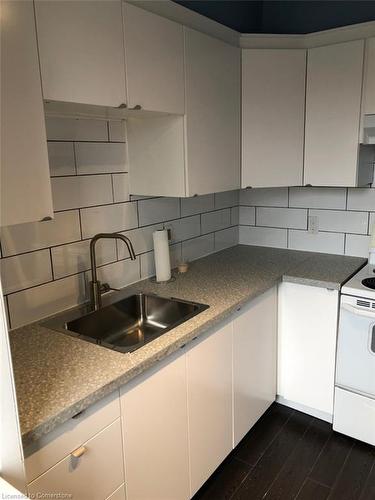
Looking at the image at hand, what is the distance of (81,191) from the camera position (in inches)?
71.6

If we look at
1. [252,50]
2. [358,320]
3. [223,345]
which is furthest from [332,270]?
[252,50]

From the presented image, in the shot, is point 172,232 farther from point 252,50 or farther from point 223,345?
point 252,50

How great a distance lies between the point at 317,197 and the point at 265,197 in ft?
1.17

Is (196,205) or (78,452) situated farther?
(196,205)

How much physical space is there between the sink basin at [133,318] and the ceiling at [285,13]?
162cm

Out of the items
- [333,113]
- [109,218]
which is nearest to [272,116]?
[333,113]

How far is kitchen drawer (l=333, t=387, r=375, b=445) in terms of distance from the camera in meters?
2.09

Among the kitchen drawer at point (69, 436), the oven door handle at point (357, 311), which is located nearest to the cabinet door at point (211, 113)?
the oven door handle at point (357, 311)

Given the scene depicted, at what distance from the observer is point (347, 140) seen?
221cm

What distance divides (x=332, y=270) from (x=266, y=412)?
0.94 meters

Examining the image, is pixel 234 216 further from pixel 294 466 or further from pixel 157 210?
pixel 294 466

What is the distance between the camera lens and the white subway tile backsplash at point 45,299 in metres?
1.61

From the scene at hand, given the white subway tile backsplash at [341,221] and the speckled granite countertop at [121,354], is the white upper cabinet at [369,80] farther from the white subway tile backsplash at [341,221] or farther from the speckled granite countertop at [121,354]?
the speckled granite countertop at [121,354]

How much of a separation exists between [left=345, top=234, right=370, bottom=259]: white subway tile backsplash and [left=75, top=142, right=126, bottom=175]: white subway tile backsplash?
4.87ft
